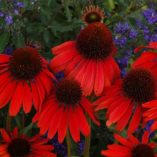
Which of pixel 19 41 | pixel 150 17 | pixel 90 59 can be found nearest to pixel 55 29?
pixel 19 41

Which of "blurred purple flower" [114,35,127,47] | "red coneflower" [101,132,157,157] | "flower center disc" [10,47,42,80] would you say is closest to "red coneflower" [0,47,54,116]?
"flower center disc" [10,47,42,80]

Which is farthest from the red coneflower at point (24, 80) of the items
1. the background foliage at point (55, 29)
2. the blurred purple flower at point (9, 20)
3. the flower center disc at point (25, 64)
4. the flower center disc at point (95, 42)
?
the blurred purple flower at point (9, 20)

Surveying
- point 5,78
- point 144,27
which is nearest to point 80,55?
point 5,78

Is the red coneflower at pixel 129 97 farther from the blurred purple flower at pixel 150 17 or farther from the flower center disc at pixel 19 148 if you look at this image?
the blurred purple flower at pixel 150 17

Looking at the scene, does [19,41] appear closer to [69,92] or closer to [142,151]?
[69,92]

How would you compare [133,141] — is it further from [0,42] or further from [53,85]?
[0,42]

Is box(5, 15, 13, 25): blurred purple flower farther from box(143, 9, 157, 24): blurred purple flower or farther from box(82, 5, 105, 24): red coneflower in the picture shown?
box(143, 9, 157, 24): blurred purple flower
